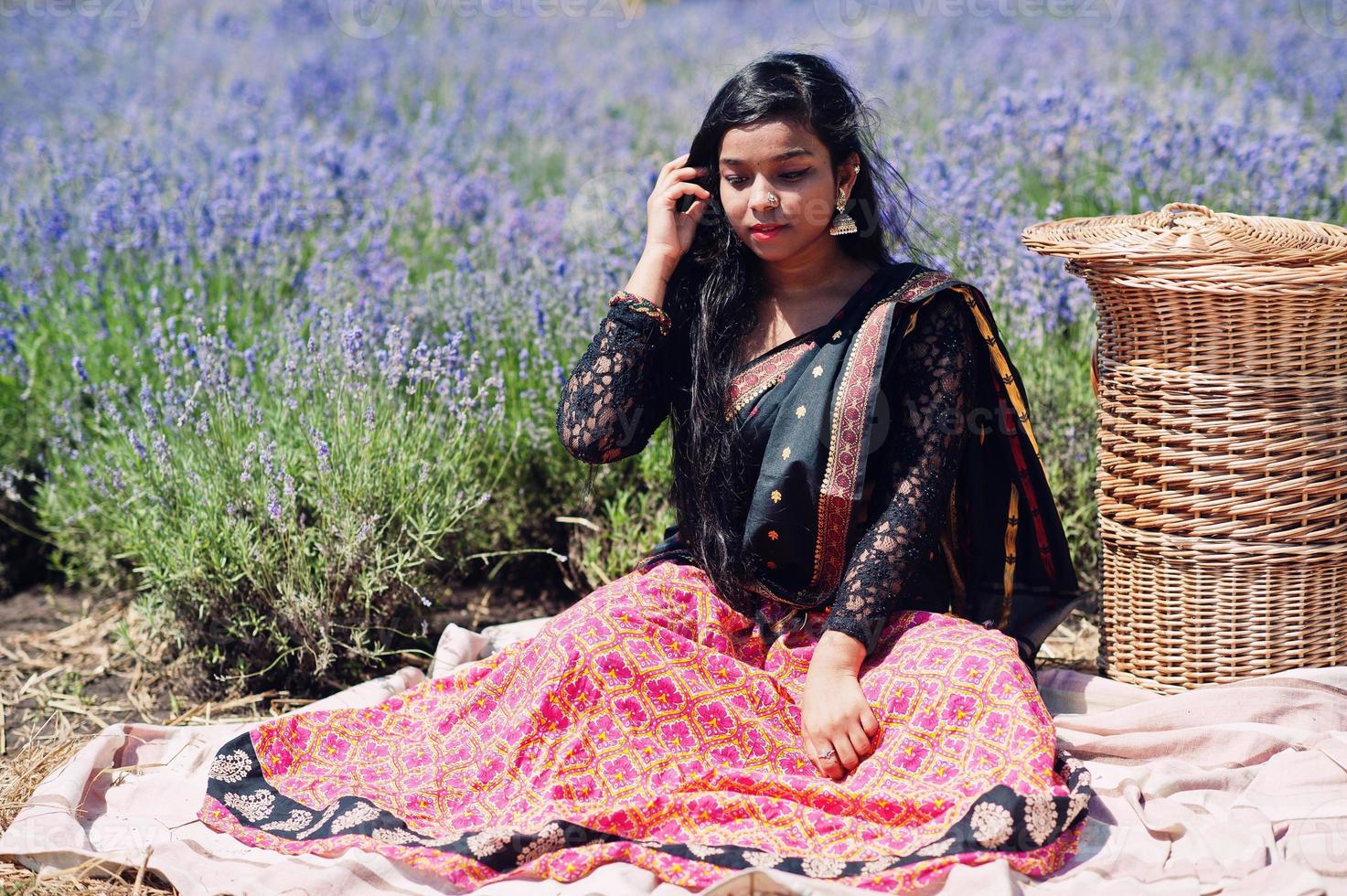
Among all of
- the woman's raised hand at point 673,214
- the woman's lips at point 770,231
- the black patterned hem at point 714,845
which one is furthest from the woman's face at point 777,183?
the black patterned hem at point 714,845

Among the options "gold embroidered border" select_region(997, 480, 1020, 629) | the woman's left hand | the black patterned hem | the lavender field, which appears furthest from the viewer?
the lavender field

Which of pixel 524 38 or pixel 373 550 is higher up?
pixel 524 38

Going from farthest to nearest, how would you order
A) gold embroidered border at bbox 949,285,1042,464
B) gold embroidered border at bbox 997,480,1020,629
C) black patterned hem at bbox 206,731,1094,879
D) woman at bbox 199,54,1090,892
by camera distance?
1. gold embroidered border at bbox 997,480,1020,629
2. gold embroidered border at bbox 949,285,1042,464
3. woman at bbox 199,54,1090,892
4. black patterned hem at bbox 206,731,1094,879

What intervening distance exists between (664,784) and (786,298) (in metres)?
0.95

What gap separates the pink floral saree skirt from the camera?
2.09 metres

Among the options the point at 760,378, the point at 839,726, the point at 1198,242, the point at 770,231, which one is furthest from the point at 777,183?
the point at 839,726

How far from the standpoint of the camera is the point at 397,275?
3.79 meters

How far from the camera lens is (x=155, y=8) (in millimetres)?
8812

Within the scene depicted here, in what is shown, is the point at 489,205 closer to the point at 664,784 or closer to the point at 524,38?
the point at 664,784

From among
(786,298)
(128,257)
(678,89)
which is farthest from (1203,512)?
(678,89)

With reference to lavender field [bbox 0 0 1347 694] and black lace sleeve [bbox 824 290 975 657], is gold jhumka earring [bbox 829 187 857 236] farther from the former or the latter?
lavender field [bbox 0 0 1347 694]

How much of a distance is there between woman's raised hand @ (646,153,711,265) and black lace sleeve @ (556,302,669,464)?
0.46 ft

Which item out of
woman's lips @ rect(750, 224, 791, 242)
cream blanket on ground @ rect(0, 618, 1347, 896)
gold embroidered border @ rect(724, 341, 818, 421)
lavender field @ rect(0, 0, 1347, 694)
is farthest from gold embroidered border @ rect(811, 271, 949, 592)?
cream blanket on ground @ rect(0, 618, 1347, 896)

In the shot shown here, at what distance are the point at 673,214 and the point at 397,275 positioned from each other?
1444 millimetres
